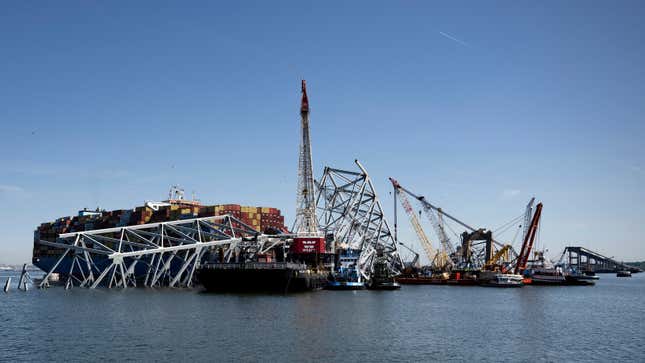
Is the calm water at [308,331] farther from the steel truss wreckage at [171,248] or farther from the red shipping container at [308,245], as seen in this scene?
the red shipping container at [308,245]

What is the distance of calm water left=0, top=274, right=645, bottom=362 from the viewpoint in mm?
43250

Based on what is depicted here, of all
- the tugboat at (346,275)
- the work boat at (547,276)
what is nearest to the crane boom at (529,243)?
the work boat at (547,276)

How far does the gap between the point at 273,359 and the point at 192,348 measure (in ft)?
24.8

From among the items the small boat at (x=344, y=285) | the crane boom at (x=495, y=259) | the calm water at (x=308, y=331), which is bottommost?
the calm water at (x=308, y=331)

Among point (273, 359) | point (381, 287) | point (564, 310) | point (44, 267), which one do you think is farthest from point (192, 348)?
point (44, 267)

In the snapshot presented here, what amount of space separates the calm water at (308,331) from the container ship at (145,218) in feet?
242

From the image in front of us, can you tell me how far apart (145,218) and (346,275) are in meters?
71.8

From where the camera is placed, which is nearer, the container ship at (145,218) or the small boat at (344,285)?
the small boat at (344,285)

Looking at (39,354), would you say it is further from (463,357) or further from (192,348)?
(463,357)

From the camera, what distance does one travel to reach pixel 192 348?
144 ft

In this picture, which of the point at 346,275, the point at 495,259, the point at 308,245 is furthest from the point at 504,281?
the point at 308,245

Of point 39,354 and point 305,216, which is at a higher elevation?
point 305,216

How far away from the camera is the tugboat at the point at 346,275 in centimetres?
11844

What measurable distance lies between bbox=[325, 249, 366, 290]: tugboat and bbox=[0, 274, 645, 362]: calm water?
33.0 m
